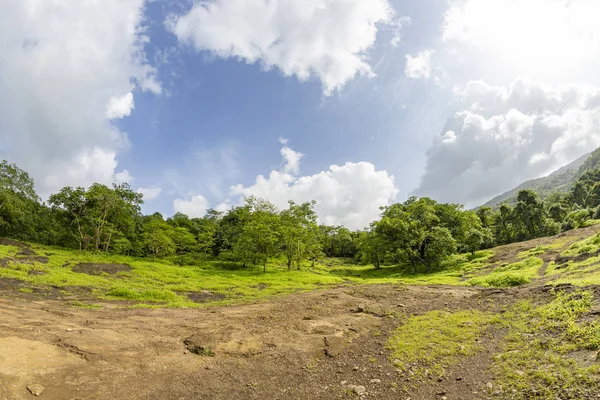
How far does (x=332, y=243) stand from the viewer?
Answer: 11000 centimetres

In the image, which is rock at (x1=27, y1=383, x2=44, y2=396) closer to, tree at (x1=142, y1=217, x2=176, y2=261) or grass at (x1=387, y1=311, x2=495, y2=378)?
grass at (x1=387, y1=311, x2=495, y2=378)

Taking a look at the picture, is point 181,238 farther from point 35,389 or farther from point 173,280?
point 35,389

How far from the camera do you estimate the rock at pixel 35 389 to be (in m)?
8.32

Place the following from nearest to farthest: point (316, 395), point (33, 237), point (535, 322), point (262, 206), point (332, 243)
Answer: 1. point (316, 395)
2. point (535, 322)
3. point (33, 237)
4. point (262, 206)
5. point (332, 243)

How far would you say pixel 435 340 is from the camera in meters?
12.7

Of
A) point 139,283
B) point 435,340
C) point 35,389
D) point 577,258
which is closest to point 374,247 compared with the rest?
point 577,258

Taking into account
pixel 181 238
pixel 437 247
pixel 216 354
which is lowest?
pixel 216 354

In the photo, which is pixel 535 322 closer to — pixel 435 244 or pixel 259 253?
pixel 435 244

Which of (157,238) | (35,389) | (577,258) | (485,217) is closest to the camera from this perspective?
(35,389)

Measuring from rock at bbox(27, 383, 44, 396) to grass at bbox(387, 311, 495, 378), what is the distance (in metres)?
11.0

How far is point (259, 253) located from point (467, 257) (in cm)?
3774

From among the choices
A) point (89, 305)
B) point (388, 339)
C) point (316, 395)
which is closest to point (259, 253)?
point (89, 305)

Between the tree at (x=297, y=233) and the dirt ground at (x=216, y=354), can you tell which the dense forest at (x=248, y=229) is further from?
the dirt ground at (x=216, y=354)

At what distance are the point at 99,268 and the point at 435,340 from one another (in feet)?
129
